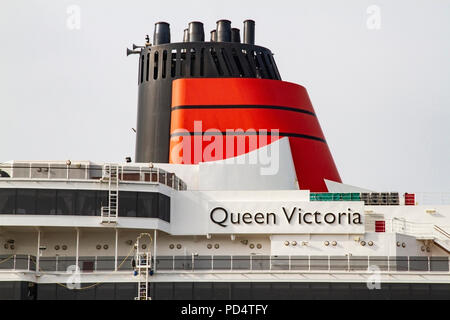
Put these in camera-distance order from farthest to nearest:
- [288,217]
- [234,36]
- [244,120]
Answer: [234,36]
[244,120]
[288,217]

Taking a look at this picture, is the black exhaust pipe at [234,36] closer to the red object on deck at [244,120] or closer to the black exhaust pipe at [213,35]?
the black exhaust pipe at [213,35]

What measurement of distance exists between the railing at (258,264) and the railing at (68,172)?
146 inches

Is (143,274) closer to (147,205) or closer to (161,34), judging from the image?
(147,205)

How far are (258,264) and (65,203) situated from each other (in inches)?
346

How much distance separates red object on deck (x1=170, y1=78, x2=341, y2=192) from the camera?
206ft

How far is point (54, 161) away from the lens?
58.8 meters

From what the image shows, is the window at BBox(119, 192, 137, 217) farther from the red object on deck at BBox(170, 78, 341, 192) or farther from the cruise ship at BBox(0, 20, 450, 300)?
the red object on deck at BBox(170, 78, 341, 192)

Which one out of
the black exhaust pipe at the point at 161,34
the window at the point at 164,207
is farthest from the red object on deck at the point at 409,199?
the black exhaust pipe at the point at 161,34

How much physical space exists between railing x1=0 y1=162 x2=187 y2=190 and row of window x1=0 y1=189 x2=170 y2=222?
0.77 meters

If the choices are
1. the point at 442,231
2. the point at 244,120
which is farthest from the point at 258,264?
the point at 244,120

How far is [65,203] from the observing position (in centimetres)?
5709

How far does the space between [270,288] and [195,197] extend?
20.1 ft

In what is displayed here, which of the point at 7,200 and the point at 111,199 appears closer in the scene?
the point at 7,200

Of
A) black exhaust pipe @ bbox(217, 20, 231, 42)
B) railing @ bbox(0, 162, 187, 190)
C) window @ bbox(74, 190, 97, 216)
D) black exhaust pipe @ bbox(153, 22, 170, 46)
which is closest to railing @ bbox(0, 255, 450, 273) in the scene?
window @ bbox(74, 190, 97, 216)
